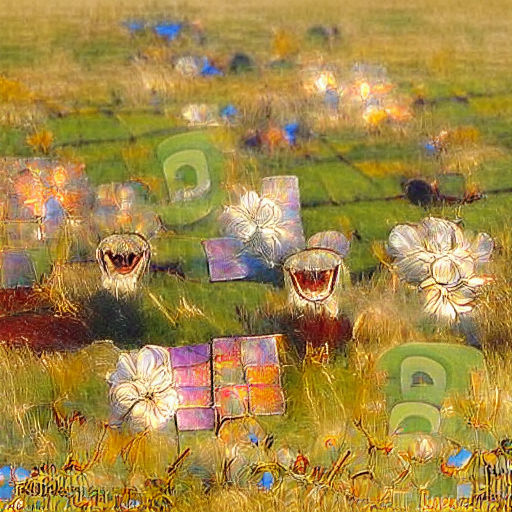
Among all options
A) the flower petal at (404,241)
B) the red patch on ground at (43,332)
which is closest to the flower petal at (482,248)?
the flower petal at (404,241)

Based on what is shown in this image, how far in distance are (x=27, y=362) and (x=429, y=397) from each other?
779 millimetres

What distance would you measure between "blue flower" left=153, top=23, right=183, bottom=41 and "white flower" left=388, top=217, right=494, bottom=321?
60cm

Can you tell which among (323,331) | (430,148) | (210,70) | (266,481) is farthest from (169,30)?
(266,481)

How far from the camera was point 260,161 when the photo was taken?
6.00 feet

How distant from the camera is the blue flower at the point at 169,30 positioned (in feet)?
6.11

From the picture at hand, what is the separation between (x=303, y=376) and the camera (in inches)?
69.5

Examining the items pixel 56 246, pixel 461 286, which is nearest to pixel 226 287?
pixel 56 246

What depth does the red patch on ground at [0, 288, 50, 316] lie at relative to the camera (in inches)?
70.6

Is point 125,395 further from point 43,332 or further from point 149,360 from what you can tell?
point 43,332

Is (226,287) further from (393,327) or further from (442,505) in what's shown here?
(442,505)

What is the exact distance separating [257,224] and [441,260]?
1.20ft

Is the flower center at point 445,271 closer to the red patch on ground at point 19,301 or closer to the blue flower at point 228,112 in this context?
the blue flower at point 228,112

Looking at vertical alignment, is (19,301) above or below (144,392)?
above

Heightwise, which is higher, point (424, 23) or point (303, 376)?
point (424, 23)
